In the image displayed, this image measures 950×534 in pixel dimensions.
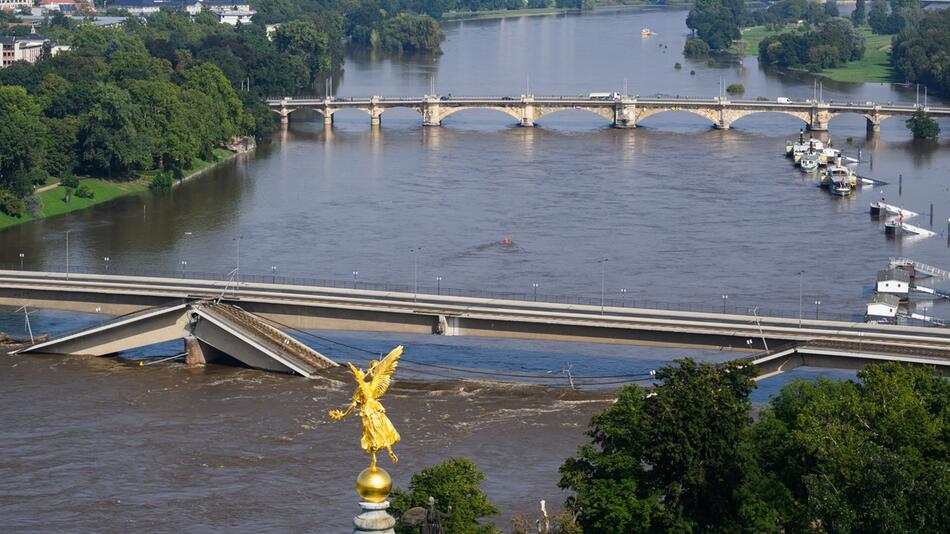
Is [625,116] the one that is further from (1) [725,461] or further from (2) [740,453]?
(2) [740,453]

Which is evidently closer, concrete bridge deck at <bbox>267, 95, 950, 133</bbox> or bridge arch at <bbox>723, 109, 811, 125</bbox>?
concrete bridge deck at <bbox>267, 95, 950, 133</bbox>

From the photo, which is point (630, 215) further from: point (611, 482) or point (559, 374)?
point (611, 482)

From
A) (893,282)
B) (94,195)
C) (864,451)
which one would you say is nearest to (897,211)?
(893,282)

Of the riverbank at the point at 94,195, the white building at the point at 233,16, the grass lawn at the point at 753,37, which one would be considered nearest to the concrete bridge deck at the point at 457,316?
the riverbank at the point at 94,195

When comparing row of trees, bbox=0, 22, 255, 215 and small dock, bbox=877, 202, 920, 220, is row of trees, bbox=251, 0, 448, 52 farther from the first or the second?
small dock, bbox=877, 202, 920, 220

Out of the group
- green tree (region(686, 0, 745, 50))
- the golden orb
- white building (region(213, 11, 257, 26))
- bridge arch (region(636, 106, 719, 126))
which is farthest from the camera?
white building (region(213, 11, 257, 26))

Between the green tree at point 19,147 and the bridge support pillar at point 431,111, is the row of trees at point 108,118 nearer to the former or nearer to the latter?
the green tree at point 19,147

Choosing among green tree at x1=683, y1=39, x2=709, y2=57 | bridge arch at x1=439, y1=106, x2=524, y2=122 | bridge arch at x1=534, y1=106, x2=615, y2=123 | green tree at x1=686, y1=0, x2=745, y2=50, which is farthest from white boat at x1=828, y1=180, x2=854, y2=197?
green tree at x1=686, y1=0, x2=745, y2=50
